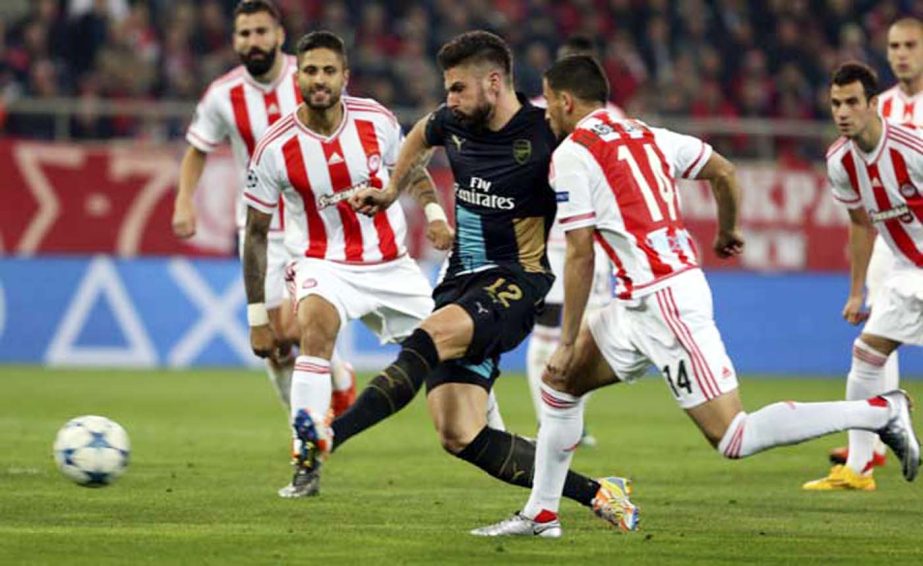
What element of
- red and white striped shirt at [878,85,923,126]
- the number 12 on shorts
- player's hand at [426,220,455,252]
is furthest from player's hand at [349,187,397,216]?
red and white striped shirt at [878,85,923,126]

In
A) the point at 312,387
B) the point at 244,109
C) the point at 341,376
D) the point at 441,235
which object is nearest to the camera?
the point at 441,235

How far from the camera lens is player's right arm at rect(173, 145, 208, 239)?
11.0 metres

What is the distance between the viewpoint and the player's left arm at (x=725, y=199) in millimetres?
7680

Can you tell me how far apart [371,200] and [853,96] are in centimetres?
270

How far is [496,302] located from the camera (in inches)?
309

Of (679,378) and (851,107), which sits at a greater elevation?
(851,107)

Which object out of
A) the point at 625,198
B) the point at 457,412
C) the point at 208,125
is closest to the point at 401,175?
the point at 457,412

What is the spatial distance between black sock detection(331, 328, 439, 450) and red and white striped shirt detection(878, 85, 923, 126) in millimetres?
4481

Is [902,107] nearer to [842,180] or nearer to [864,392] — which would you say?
[842,180]

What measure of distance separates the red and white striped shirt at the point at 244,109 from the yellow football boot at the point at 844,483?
371 centimetres

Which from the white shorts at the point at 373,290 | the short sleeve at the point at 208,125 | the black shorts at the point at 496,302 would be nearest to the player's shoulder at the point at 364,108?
the white shorts at the point at 373,290

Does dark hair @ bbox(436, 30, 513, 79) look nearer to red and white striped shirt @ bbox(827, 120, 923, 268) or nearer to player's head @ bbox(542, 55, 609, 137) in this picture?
player's head @ bbox(542, 55, 609, 137)

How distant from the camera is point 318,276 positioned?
30.0 ft

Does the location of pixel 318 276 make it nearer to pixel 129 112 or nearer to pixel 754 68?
pixel 129 112
